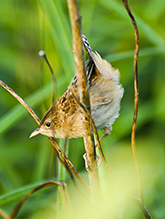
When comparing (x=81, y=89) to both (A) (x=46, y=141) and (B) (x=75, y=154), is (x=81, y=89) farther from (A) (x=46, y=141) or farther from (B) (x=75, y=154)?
(A) (x=46, y=141)

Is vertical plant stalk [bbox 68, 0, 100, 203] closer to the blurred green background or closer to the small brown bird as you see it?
the small brown bird

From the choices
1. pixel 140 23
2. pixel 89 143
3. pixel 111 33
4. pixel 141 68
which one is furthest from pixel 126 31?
pixel 89 143

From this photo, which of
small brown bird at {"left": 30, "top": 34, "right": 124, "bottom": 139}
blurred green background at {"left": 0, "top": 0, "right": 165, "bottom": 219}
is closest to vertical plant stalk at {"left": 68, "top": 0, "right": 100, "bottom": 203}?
small brown bird at {"left": 30, "top": 34, "right": 124, "bottom": 139}

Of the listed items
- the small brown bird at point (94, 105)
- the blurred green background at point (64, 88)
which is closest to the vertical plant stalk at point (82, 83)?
the small brown bird at point (94, 105)

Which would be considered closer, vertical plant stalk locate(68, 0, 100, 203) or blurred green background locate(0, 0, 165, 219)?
vertical plant stalk locate(68, 0, 100, 203)

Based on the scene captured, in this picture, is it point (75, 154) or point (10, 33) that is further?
point (10, 33)

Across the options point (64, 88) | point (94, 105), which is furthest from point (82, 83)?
point (64, 88)

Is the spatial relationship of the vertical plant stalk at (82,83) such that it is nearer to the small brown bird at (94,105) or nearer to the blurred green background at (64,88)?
the small brown bird at (94,105)

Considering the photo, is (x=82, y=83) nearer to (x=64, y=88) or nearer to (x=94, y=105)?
(x=94, y=105)
